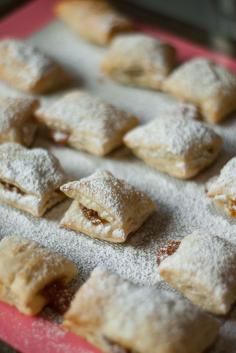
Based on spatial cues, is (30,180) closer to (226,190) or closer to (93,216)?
(93,216)

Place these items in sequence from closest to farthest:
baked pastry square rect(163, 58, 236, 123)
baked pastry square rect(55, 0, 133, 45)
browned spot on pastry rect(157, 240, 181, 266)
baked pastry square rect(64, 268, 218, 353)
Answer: baked pastry square rect(64, 268, 218, 353)
browned spot on pastry rect(157, 240, 181, 266)
baked pastry square rect(163, 58, 236, 123)
baked pastry square rect(55, 0, 133, 45)

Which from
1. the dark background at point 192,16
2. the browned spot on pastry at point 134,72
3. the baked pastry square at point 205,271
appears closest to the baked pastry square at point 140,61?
the browned spot on pastry at point 134,72

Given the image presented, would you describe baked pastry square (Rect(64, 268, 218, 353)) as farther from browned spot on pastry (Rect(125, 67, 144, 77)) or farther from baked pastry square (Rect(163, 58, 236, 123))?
browned spot on pastry (Rect(125, 67, 144, 77))

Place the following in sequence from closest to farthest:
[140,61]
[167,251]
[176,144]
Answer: [167,251] < [176,144] < [140,61]

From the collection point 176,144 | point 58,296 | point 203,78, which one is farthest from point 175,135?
point 58,296

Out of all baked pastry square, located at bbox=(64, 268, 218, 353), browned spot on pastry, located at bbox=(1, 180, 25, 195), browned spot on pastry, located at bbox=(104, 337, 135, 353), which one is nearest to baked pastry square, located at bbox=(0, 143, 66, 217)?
browned spot on pastry, located at bbox=(1, 180, 25, 195)

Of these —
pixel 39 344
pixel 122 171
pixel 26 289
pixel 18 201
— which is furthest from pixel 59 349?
pixel 122 171

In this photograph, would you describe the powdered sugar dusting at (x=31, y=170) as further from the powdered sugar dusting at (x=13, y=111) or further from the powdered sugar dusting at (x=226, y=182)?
the powdered sugar dusting at (x=226, y=182)

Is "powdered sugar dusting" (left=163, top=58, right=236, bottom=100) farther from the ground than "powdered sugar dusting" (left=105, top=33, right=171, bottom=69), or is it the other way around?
"powdered sugar dusting" (left=163, top=58, right=236, bottom=100)
